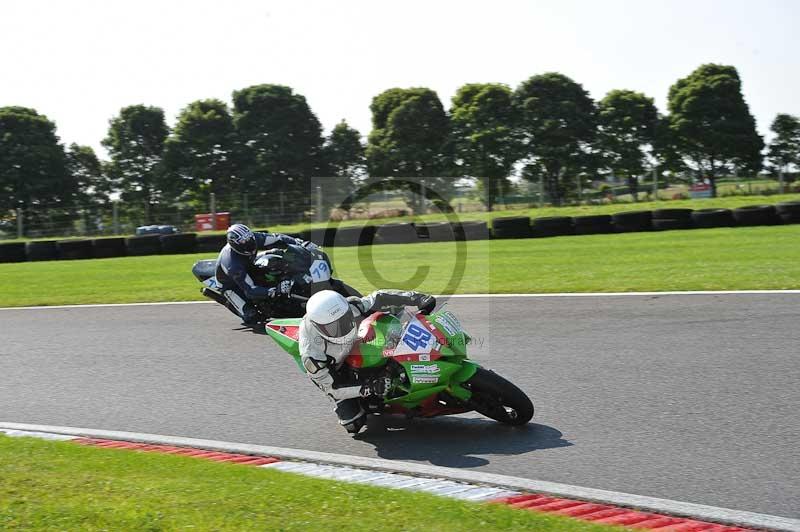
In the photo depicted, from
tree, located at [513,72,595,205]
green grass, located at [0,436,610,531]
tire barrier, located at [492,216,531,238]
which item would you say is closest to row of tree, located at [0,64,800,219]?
tree, located at [513,72,595,205]

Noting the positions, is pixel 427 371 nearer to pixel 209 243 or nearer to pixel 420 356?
pixel 420 356

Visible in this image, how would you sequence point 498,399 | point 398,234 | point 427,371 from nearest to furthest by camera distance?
1. point 427,371
2. point 498,399
3. point 398,234

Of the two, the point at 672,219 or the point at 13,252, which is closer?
the point at 672,219

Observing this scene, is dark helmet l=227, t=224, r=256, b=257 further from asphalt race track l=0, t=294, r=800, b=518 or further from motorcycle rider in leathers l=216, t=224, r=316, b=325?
asphalt race track l=0, t=294, r=800, b=518

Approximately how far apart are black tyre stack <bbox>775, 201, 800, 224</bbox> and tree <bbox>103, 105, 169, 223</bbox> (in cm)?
3830

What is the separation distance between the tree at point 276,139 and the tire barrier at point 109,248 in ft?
82.9

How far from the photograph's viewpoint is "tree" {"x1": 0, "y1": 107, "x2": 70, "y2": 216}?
51281 mm

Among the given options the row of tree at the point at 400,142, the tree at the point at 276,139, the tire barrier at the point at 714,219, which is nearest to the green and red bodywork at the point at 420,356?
the tire barrier at the point at 714,219

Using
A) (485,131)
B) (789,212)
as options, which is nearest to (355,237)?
(789,212)

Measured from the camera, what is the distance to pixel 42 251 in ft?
88.7

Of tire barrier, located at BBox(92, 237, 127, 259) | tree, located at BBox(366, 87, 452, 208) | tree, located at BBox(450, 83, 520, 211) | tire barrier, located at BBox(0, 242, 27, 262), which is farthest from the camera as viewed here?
tree, located at BBox(366, 87, 452, 208)

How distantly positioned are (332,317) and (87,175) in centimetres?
5138

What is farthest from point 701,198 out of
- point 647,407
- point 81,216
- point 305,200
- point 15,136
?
point 15,136

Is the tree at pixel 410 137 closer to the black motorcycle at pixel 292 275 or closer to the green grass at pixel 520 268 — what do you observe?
the green grass at pixel 520 268
